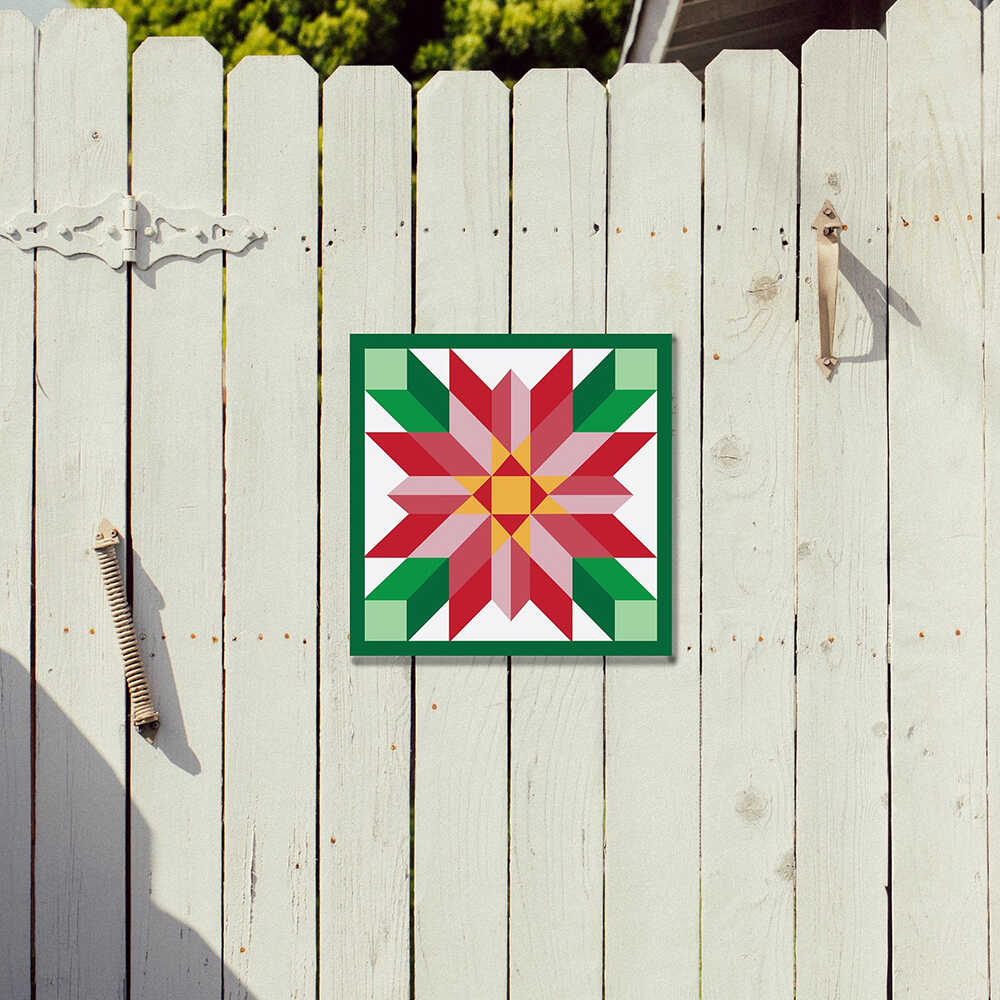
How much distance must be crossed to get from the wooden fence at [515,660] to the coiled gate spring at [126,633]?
0.03m

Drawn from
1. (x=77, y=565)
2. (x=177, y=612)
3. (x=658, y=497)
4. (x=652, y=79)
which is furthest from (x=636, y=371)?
(x=77, y=565)

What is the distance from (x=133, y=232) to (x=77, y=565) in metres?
0.63

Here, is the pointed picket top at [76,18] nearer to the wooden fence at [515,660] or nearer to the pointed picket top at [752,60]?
the wooden fence at [515,660]

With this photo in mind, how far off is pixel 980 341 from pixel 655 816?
3.54ft

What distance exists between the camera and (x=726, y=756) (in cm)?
167

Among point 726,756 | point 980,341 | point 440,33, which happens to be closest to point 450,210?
point 980,341

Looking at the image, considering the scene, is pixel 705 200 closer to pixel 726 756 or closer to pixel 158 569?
pixel 726 756

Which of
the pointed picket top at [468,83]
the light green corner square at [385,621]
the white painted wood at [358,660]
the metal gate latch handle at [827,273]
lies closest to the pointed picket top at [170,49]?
the white painted wood at [358,660]

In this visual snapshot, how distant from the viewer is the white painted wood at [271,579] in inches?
65.7

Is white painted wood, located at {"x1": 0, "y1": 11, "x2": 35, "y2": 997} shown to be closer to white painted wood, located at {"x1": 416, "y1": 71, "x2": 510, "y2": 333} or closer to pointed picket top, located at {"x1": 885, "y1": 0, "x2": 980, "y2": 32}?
white painted wood, located at {"x1": 416, "y1": 71, "x2": 510, "y2": 333}

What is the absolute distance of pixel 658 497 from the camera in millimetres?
1655

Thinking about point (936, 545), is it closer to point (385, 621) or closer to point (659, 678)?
point (659, 678)

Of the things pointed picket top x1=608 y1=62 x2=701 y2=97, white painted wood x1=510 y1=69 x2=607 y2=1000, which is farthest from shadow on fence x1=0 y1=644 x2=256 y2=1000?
pointed picket top x1=608 y1=62 x2=701 y2=97

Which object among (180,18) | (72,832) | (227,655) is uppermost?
(180,18)
